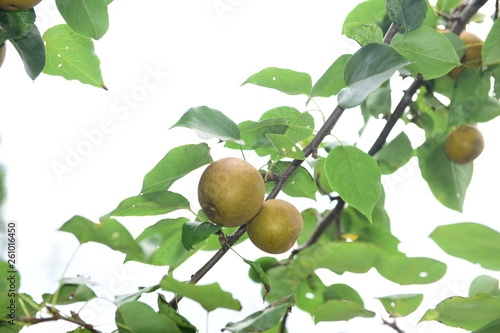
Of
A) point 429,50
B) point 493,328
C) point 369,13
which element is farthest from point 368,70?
point 369,13

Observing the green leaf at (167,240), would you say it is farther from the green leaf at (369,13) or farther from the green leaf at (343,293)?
the green leaf at (369,13)

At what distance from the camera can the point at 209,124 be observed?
73 cm

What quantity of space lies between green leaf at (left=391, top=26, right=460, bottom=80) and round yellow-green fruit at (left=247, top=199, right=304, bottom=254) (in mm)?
291

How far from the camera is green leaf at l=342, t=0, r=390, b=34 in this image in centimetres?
109

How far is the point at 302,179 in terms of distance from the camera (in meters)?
0.92

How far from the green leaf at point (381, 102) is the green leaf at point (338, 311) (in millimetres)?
700

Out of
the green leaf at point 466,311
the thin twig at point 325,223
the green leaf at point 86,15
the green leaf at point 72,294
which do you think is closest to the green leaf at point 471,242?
the green leaf at point 466,311

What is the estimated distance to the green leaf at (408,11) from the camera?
29.5 inches

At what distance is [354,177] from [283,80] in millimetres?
214

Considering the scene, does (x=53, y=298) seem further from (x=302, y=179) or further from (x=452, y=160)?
(x=452, y=160)

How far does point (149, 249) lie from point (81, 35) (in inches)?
19.1

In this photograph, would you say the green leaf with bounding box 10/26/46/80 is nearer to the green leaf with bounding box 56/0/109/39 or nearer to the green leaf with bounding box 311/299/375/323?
the green leaf with bounding box 56/0/109/39

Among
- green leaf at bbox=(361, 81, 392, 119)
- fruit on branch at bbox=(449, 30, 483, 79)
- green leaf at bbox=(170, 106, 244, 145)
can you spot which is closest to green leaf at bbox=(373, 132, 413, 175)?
green leaf at bbox=(361, 81, 392, 119)

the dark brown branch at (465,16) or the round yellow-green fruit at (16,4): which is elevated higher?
the round yellow-green fruit at (16,4)
